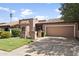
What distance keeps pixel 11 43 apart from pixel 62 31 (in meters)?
4.04

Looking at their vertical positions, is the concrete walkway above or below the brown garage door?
below

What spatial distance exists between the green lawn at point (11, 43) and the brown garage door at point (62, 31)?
3.00 m

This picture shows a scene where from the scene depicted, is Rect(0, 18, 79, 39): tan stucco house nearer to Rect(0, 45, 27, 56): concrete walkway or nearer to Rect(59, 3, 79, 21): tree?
Rect(59, 3, 79, 21): tree

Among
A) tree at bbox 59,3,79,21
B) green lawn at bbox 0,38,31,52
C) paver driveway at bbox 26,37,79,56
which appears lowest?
paver driveway at bbox 26,37,79,56

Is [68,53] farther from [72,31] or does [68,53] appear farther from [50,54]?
[72,31]

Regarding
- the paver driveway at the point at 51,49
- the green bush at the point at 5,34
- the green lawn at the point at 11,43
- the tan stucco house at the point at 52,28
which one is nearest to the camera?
the paver driveway at the point at 51,49

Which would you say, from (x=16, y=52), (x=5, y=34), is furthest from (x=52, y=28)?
(x=16, y=52)

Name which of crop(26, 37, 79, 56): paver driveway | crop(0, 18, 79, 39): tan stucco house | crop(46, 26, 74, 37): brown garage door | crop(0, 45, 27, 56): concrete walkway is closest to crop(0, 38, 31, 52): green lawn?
crop(0, 45, 27, 56): concrete walkway

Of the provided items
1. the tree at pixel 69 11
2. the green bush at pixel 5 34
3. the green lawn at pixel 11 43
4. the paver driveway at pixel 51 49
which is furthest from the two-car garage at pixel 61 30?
the green bush at pixel 5 34

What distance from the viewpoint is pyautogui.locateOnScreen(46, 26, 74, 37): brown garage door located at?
11008 mm

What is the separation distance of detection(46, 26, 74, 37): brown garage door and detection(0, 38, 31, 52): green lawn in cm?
300

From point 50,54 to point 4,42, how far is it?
2.01 meters

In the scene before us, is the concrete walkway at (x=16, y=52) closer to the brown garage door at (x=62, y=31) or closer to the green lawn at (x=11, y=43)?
the green lawn at (x=11, y=43)

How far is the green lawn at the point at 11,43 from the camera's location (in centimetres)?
757
